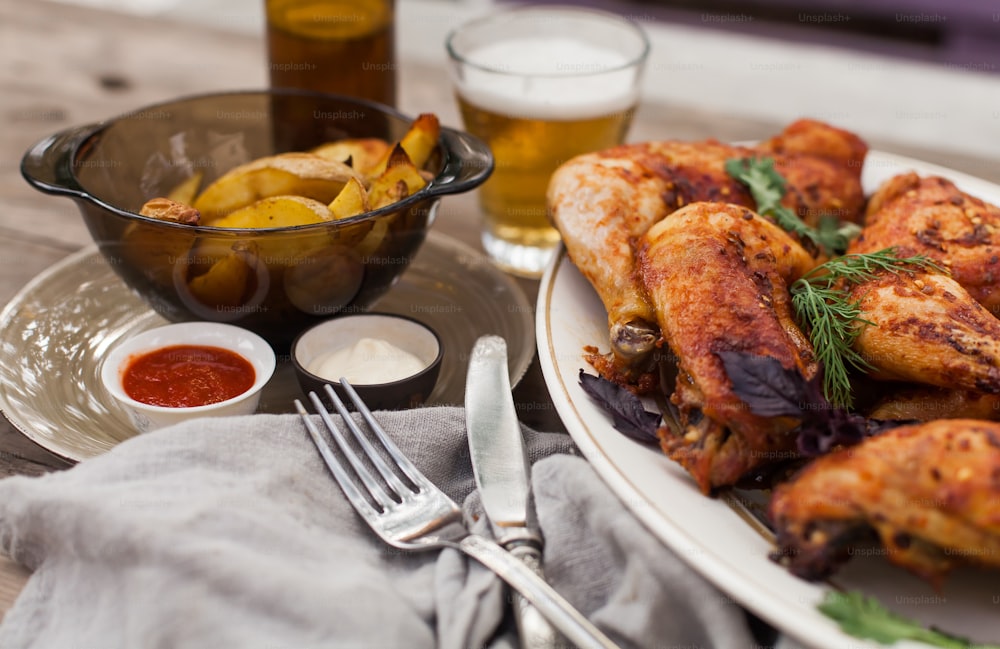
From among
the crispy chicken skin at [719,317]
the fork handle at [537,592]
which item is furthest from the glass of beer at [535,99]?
the fork handle at [537,592]

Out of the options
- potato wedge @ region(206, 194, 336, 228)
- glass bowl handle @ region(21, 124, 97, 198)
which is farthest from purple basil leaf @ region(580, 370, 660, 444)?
glass bowl handle @ region(21, 124, 97, 198)

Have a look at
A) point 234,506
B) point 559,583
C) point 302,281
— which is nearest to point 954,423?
point 559,583

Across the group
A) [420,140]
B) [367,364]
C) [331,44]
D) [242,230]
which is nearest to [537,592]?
[367,364]

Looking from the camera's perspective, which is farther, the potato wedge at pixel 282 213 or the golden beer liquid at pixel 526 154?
the golden beer liquid at pixel 526 154

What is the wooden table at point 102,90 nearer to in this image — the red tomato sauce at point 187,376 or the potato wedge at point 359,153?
the potato wedge at point 359,153

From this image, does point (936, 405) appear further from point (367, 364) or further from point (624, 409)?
point (367, 364)

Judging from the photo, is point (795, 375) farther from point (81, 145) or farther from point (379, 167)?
point (81, 145)
